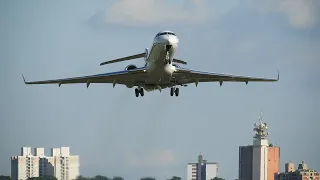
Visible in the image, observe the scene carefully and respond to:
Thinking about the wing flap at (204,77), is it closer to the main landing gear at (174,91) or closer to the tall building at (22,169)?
the main landing gear at (174,91)

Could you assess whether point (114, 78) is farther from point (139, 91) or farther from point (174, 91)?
point (174, 91)

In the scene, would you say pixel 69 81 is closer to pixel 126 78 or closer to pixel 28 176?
pixel 126 78

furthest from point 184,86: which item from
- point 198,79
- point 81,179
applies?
point 81,179

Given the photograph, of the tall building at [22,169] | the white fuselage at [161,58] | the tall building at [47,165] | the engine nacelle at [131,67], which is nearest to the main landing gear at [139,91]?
the engine nacelle at [131,67]

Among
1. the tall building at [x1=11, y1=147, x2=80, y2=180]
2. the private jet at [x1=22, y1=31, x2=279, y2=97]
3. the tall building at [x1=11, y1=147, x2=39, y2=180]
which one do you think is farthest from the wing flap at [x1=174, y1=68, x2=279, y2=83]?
the tall building at [x1=11, y1=147, x2=39, y2=180]

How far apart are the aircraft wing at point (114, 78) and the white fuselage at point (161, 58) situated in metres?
0.95

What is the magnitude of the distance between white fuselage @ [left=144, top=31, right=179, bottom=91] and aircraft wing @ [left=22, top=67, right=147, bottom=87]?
95 cm

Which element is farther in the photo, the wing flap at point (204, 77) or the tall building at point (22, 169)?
the tall building at point (22, 169)

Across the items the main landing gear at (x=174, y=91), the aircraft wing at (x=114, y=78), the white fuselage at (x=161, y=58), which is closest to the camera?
the white fuselage at (x=161, y=58)

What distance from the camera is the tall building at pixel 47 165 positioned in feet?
322

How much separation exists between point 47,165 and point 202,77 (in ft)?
176

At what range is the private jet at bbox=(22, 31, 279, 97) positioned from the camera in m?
74.4

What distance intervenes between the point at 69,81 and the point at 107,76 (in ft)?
12.2

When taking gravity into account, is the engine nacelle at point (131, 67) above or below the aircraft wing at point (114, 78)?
above
